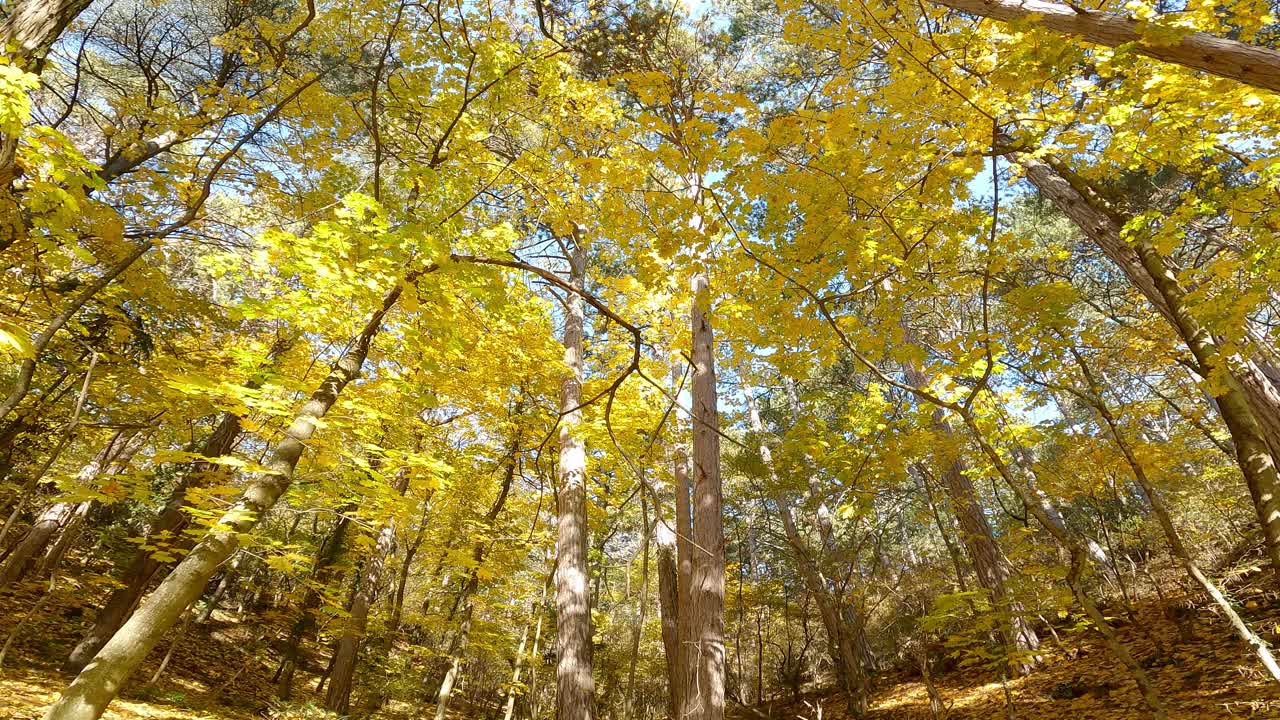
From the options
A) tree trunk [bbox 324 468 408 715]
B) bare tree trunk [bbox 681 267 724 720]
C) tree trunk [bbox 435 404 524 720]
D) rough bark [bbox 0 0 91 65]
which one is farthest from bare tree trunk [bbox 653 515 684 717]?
rough bark [bbox 0 0 91 65]

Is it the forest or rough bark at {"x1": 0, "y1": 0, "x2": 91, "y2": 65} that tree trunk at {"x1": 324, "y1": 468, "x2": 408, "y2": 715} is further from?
rough bark at {"x1": 0, "y1": 0, "x2": 91, "y2": 65}

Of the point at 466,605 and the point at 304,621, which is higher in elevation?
the point at 466,605

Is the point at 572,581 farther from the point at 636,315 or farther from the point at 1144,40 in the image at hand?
the point at 1144,40

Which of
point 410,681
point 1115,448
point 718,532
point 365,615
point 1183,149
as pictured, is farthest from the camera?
point 410,681

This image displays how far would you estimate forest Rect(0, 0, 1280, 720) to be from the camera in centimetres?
279

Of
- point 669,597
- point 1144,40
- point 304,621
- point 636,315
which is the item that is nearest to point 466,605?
point 669,597

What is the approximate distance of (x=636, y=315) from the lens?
7980 mm

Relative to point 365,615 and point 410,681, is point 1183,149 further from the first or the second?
point 410,681

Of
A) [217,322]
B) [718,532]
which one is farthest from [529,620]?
[217,322]

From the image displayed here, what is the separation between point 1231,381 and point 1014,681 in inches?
220

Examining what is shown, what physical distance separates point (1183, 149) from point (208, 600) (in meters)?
16.0

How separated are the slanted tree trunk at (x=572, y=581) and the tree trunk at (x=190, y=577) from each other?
6.17 ft

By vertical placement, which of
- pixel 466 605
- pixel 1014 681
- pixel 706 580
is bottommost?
pixel 1014 681

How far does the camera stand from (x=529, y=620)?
29.7 feet
